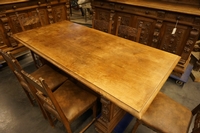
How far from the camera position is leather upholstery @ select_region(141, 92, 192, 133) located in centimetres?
107

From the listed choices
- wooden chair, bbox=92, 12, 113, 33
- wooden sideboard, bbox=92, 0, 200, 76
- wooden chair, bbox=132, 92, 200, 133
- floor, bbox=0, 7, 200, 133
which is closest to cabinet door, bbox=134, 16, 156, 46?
wooden sideboard, bbox=92, 0, 200, 76

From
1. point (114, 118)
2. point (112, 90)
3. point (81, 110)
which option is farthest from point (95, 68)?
point (114, 118)

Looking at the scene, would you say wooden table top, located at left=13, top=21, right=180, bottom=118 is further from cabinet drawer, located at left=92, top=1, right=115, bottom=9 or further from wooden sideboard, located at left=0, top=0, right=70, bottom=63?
cabinet drawer, located at left=92, top=1, right=115, bottom=9

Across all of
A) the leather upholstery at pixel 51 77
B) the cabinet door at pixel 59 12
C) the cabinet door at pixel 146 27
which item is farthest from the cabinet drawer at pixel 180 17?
the cabinet door at pixel 59 12

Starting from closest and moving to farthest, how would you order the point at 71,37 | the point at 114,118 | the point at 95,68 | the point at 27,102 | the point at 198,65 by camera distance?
the point at 95,68 → the point at 114,118 → the point at 71,37 → the point at 27,102 → the point at 198,65

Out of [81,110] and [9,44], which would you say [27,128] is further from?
[9,44]

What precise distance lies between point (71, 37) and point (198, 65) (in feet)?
7.39

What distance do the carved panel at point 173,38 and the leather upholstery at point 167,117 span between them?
48.1 inches

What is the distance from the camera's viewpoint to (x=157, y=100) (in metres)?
1.26

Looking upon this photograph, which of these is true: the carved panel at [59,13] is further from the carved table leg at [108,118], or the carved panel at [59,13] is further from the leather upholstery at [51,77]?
the carved table leg at [108,118]

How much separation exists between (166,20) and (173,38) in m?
0.31

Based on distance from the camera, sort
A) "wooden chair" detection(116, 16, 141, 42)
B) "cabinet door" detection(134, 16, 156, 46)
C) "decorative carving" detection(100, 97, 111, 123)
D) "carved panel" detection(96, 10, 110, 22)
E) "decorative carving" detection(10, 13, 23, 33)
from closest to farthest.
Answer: "decorative carving" detection(100, 97, 111, 123) → "wooden chair" detection(116, 16, 141, 42) → "cabinet door" detection(134, 16, 156, 46) → "decorative carving" detection(10, 13, 23, 33) → "carved panel" detection(96, 10, 110, 22)

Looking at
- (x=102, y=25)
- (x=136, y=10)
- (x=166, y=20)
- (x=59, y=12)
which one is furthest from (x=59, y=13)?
(x=166, y=20)

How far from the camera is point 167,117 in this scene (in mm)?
1130
